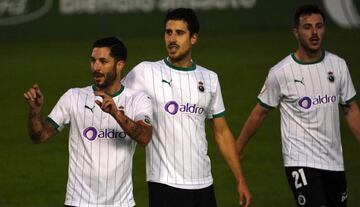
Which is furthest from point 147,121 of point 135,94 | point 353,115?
point 353,115

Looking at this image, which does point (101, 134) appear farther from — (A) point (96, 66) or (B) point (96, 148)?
(A) point (96, 66)

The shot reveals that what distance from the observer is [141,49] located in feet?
92.1

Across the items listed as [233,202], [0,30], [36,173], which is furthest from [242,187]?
[0,30]

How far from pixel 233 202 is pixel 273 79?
4.27 metres

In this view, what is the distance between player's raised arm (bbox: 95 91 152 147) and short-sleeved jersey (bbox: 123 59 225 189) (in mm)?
700

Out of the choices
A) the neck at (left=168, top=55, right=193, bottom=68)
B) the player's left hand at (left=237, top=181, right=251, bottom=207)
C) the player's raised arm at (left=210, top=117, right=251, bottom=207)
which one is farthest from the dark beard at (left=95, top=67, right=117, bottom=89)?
the player's left hand at (left=237, top=181, right=251, bottom=207)

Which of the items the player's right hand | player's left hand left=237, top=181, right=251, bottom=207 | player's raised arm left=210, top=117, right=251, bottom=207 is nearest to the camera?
the player's right hand

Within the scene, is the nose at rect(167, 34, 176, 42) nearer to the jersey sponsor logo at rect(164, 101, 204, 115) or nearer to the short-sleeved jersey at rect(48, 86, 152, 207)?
the jersey sponsor logo at rect(164, 101, 204, 115)

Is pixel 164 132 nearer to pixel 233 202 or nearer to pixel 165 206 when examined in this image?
pixel 165 206

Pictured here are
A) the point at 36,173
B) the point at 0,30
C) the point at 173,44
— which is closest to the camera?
the point at 173,44

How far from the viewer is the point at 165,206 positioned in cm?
986

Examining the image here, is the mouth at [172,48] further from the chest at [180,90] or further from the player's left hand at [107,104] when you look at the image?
the player's left hand at [107,104]

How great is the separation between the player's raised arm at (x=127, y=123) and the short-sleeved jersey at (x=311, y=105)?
2.12m

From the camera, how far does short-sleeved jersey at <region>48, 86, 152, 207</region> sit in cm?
931
